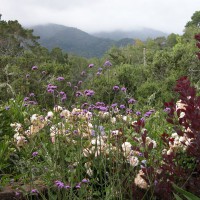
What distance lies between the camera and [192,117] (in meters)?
2.63

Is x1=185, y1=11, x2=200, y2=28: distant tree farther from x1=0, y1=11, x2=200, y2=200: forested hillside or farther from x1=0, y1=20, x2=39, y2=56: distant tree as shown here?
x1=0, y1=11, x2=200, y2=200: forested hillside

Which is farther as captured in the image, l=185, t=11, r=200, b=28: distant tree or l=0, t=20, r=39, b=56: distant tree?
l=185, t=11, r=200, b=28: distant tree

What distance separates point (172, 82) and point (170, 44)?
47174 millimetres

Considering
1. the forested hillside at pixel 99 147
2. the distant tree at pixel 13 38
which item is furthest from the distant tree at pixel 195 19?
the forested hillside at pixel 99 147

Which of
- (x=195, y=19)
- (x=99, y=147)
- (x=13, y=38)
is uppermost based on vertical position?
(x=195, y=19)

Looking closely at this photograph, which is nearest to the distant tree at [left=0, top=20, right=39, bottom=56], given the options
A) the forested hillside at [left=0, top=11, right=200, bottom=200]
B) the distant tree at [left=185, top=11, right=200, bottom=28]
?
the forested hillside at [left=0, top=11, right=200, bottom=200]

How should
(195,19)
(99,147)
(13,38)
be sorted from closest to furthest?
(99,147), (13,38), (195,19)

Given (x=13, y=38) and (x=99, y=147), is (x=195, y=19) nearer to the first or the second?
(x=13, y=38)

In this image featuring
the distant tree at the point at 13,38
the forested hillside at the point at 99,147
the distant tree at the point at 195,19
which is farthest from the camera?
the distant tree at the point at 195,19

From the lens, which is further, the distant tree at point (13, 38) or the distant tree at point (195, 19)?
the distant tree at point (195, 19)

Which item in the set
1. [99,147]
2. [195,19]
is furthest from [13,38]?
[195,19]

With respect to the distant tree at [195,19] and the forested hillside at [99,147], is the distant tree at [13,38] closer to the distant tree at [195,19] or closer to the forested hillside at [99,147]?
the forested hillside at [99,147]

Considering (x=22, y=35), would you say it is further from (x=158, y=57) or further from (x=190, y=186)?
(x=190, y=186)

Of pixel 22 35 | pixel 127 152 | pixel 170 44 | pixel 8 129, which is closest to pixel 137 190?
pixel 127 152
